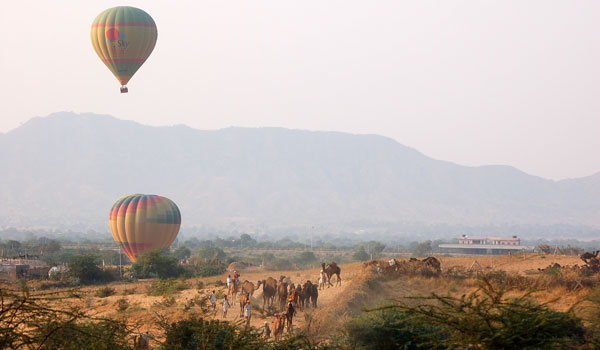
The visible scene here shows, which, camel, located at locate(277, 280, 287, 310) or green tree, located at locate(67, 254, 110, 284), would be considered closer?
camel, located at locate(277, 280, 287, 310)

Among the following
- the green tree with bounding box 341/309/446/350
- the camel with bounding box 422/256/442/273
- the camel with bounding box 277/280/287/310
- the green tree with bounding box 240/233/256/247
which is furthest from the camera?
the green tree with bounding box 240/233/256/247

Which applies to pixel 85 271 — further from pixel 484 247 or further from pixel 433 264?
pixel 484 247

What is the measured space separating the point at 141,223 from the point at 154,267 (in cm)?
691

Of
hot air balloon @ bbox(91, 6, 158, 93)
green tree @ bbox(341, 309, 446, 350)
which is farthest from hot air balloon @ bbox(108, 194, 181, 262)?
green tree @ bbox(341, 309, 446, 350)

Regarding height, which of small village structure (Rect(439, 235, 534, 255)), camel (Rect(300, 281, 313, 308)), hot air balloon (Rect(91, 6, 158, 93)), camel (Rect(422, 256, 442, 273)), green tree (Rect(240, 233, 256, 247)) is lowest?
small village structure (Rect(439, 235, 534, 255))

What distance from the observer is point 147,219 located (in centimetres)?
6488

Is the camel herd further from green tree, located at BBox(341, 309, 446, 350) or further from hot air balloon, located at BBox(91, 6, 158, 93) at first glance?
hot air balloon, located at BBox(91, 6, 158, 93)

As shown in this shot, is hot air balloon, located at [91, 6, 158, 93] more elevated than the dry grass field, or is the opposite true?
hot air balloon, located at [91, 6, 158, 93]

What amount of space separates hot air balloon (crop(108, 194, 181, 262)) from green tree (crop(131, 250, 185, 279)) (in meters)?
4.85

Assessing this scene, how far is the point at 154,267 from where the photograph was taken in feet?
194

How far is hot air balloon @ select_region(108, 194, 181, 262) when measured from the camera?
6469 cm

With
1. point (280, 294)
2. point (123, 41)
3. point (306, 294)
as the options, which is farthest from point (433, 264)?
point (123, 41)

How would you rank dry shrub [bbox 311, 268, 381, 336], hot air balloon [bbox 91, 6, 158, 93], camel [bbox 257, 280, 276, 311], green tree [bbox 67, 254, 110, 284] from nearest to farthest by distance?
dry shrub [bbox 311, 268, 381, 336], camel [bbox 257, 280, 276, 311], green tree [bbox 67, 254, 110, 284], hot air balloon [bbox 91, 6, 158, 93]

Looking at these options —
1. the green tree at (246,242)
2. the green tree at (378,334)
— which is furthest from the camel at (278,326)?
the green tree at (246,242)
